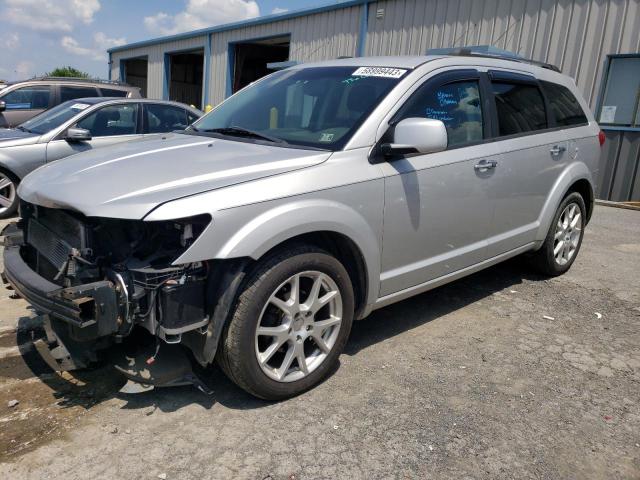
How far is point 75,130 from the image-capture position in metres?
6.32

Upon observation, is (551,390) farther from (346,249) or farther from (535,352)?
(346,249)

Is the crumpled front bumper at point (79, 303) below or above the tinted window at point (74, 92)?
below

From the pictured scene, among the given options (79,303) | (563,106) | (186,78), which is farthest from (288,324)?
(186,78)

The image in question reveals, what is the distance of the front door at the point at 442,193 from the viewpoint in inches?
128

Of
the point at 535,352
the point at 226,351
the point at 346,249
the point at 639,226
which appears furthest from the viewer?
the point at 639,226

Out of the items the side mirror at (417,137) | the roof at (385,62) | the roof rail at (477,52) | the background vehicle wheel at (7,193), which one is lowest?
the background vehicle wheel at (7,193)

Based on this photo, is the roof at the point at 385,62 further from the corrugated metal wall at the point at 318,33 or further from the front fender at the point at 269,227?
the corrugated metal wall at the point at 318,33

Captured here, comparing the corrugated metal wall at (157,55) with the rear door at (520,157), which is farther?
the corrugated metal wall at (157,55)

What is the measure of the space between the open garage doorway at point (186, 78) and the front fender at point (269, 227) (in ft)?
80.0

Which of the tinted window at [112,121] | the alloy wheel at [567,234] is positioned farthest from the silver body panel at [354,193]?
the tinted window at [112,121]

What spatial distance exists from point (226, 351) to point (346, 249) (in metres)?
0.90

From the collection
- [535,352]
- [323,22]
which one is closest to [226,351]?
[535,352]

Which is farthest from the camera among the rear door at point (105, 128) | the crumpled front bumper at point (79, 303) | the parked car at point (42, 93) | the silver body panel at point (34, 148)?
the parked car at point (42, 93)

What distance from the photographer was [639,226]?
324 inches
